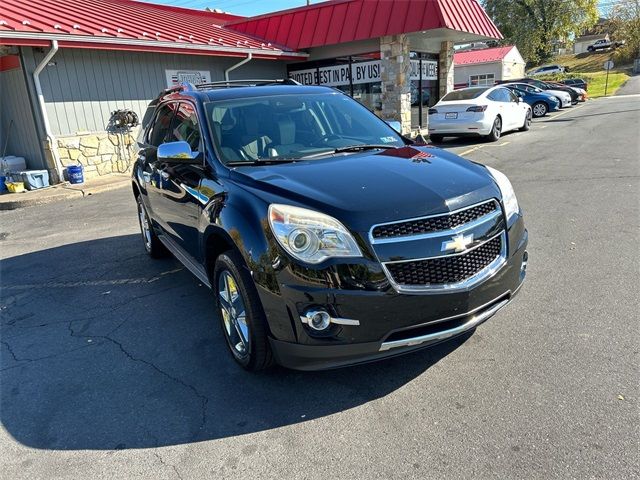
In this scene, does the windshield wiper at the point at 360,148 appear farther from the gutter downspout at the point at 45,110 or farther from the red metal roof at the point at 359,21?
the red metal roof at the point at 359,21

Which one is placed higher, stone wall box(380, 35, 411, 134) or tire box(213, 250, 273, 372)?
stone wall box(380, 35, 411, 134)

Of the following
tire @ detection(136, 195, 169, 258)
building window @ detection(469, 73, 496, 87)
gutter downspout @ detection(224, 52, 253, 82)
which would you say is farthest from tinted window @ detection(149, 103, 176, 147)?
building window @ detection(469, 73, 496, 87)

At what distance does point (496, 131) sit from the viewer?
1488cm

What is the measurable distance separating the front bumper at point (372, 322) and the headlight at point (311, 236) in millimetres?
187

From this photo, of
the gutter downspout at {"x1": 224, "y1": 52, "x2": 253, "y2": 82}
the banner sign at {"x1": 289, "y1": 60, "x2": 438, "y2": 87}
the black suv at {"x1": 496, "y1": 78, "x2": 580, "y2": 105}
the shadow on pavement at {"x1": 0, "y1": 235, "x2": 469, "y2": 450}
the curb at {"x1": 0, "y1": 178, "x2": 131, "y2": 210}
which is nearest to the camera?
the shadow on pavement at {"x1": 0, "y1": 235, "x2": 469, "y2": 450}

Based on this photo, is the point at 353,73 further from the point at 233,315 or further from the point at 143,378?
the point at 143,378

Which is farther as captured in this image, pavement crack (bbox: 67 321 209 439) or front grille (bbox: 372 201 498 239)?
pavement crack (bbox: 67 321 209 439)

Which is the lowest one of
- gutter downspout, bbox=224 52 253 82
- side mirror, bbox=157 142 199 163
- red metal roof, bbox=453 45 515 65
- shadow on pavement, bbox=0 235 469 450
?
shadow on pavement, bbox=0 235 469 450

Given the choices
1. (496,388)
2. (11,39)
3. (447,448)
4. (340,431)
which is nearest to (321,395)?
(340,431)

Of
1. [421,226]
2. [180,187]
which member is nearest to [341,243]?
[421,226]

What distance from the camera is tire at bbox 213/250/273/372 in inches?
115

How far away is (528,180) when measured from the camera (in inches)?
348

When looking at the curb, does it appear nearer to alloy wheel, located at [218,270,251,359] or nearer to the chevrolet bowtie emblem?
alloy wheel, located at [218,270,251,359]

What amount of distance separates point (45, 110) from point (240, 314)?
10630mm
